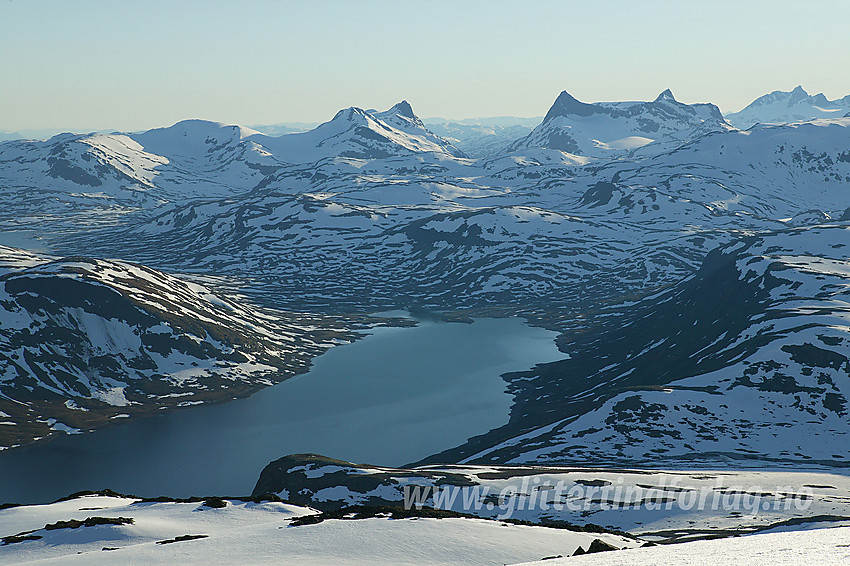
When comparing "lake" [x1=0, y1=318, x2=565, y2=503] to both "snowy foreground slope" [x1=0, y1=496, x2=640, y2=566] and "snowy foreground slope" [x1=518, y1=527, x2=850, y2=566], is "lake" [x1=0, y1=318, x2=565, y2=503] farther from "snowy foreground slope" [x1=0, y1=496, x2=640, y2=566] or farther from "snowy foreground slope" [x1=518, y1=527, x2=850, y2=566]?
"snowy foreground slope" [x1=518, y1=527, x2=850, y2=566]

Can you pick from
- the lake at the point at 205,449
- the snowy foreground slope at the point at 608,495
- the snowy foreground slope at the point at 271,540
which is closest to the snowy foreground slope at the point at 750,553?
the snowy foreground slope at the point at 271,540

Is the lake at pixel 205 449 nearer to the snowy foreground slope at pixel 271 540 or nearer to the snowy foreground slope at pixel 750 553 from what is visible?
the snowy foreground slope at pixel 271 540

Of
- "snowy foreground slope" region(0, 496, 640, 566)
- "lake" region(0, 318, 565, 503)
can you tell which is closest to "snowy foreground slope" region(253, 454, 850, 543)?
"snowy foreground slope" region(0, 496, 640, 566)

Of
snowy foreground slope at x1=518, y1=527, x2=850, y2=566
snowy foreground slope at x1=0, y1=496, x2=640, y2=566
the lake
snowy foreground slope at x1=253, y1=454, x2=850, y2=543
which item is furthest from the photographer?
the lake

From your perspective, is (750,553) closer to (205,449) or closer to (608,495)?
(608,495)

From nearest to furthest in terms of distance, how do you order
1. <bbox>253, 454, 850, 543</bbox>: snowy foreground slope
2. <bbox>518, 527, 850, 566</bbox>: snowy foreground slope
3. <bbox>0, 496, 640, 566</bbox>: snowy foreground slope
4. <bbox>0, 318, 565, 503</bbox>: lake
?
1. <bbox>518, 527, 850, 566</bbox>: snowy foreground slope
2. <bbox>0, 496, 640, 566</bbox>: snowy foreground slope
3. <bbox>253, 454, 850, 543</bbox>: snowy foreground slope
4. <bbox>0, 318, 565, 503</bbox>: lake

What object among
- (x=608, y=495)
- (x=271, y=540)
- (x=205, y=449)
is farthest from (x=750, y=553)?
→ (x=205, y=449)

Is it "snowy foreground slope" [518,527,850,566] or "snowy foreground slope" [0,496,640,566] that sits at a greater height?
"snowy foreground slope" [518,527,850,566]

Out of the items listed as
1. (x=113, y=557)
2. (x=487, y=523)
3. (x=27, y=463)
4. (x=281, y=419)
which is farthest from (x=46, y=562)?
(x=281, y=419)

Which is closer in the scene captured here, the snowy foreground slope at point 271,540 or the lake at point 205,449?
the snowy foreground slope at point 271,540
